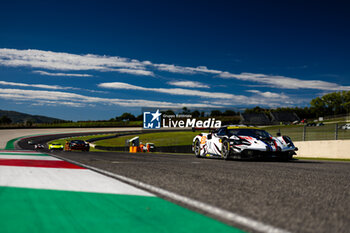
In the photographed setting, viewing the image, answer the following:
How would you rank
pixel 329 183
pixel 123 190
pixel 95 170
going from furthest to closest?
1. pixel 95 170
2. pixel 329 183
3. pixel 123 190

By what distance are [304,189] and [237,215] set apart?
76.7 inches

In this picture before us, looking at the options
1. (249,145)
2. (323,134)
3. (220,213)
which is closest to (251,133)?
(249,145)

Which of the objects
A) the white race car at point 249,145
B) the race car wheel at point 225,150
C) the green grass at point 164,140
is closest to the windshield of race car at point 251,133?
the white race car at point 249,145

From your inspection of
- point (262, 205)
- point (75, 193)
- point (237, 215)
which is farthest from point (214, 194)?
point (75, 193)

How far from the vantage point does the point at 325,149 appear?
53.4ft

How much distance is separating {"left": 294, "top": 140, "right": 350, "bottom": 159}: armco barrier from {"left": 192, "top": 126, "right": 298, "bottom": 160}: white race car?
17.8 feet

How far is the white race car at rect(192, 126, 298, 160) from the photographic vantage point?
10734mm

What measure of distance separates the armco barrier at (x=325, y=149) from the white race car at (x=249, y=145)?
543 centimetres

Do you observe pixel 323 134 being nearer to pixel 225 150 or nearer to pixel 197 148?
pixel 197 148

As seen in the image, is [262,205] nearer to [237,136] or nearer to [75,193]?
[75,193]

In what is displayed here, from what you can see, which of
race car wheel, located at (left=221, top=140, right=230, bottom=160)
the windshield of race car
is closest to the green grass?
the windshield of race car

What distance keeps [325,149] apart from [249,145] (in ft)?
24.0

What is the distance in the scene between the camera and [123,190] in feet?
13.2

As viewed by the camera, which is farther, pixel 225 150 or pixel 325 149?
pixel 325 149
